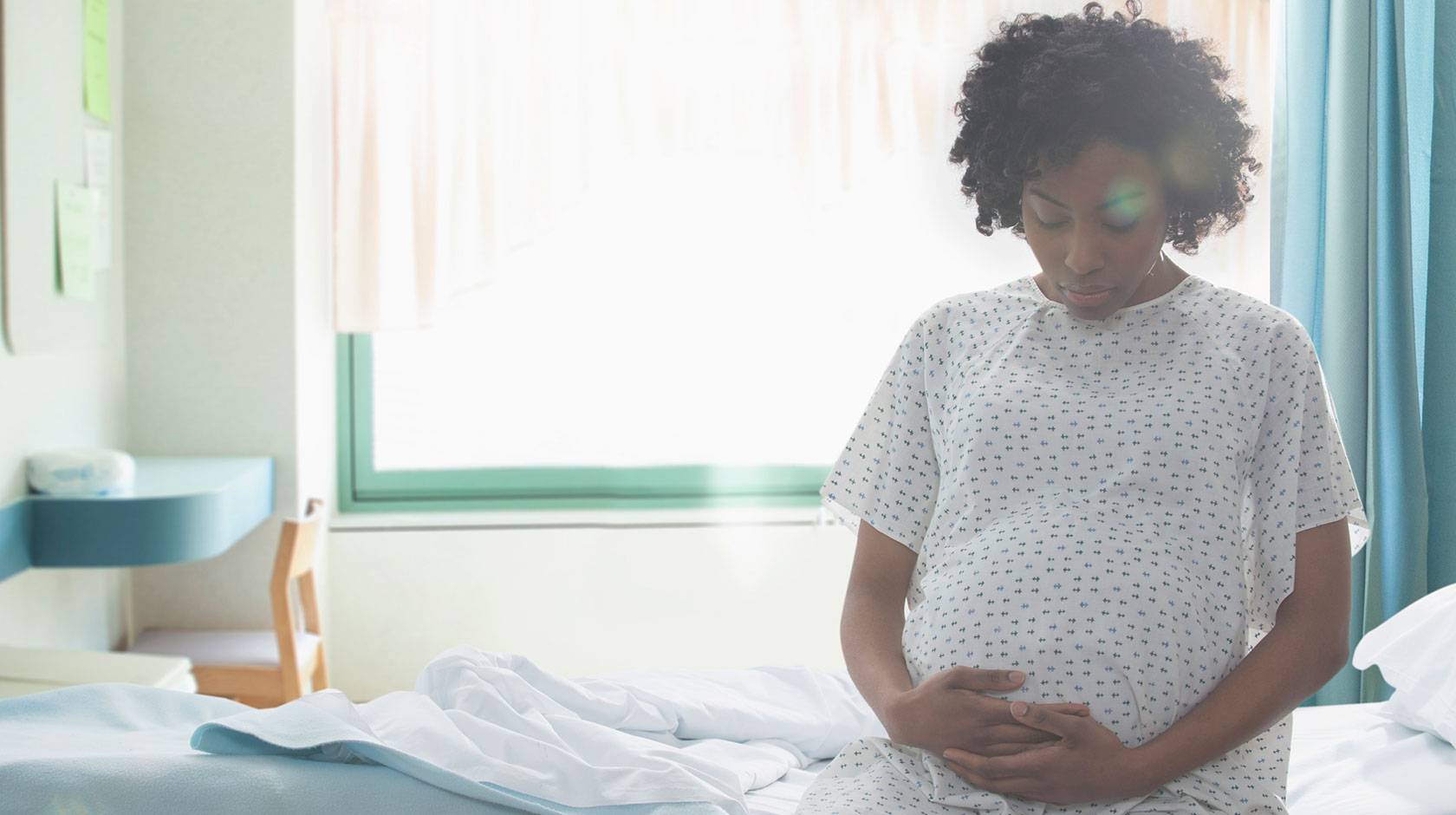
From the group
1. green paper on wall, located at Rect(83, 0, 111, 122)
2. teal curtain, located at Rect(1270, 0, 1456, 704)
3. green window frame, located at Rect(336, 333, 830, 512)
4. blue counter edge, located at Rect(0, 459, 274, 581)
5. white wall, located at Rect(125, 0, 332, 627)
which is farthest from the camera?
green window frame, located at Rect(336, 333, 830, 512)

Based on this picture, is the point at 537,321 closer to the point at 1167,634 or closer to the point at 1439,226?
the point at 1439,226

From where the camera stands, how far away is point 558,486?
3.53 metres

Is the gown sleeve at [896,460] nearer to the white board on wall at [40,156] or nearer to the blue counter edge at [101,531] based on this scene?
the blue counter edge at [101,531]

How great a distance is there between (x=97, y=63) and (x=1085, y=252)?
2314 mm

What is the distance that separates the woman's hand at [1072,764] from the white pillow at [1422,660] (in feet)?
2.36

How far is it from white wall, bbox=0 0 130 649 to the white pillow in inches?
90.7

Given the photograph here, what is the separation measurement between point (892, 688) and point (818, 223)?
2.24 meters

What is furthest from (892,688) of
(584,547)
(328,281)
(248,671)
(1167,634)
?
(328,281)

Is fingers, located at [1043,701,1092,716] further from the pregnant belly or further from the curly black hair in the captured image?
the curly black hair

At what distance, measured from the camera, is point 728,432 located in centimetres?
349

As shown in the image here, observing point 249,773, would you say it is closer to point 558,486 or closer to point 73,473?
point 73,473

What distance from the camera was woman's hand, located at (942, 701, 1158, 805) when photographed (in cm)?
116

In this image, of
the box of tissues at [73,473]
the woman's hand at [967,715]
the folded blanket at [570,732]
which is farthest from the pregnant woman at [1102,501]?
the box of tissues at [73,473]

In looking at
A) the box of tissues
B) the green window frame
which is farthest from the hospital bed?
the green window frame
